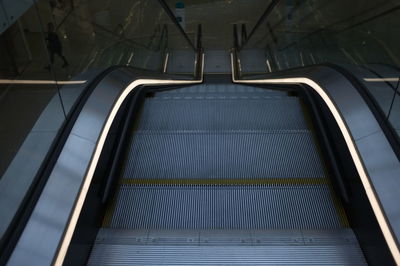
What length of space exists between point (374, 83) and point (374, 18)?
3.22ft

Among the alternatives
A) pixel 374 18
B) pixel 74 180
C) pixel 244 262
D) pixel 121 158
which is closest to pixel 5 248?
pixel 74 180

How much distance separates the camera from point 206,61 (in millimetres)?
10711

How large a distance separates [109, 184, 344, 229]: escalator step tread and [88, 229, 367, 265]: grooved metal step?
22 centimetres

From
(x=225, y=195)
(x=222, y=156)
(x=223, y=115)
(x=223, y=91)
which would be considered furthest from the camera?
(x=223, y=91)

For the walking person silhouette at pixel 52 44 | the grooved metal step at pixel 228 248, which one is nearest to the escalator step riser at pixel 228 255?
the grooved metal step at pixel 228 248

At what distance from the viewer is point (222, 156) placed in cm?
409

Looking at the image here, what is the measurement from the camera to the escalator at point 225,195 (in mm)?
2787

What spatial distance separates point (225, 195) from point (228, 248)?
2.39 feet

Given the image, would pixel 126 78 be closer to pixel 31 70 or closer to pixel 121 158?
pixel 121 158

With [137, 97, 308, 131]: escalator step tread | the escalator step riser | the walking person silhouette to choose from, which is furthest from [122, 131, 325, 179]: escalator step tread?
the walking person silhouette

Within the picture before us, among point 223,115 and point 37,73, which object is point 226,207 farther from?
point 223,115

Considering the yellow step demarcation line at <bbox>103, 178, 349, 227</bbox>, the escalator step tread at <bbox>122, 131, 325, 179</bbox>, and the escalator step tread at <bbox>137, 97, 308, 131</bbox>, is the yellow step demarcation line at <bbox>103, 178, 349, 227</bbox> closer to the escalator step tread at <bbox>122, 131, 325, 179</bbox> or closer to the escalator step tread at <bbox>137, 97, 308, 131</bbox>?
the escalator step tread at <bbox>122, 131, 325, 179</bbox>

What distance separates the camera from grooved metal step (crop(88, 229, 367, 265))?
2.72m

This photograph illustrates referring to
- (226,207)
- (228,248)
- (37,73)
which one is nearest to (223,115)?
(226,207)
